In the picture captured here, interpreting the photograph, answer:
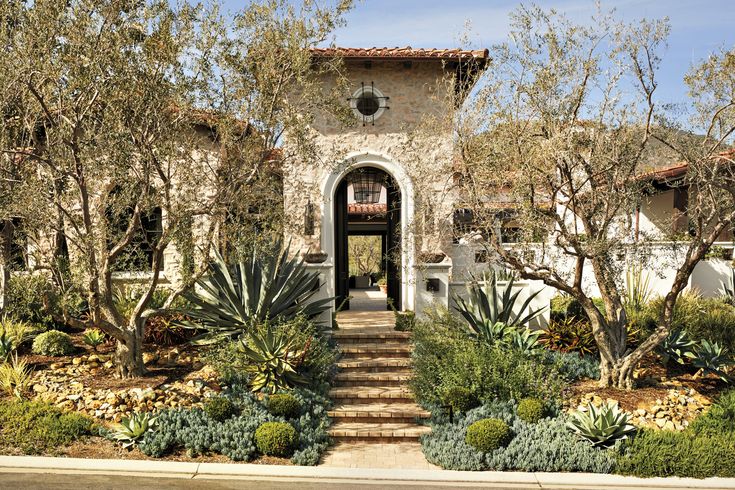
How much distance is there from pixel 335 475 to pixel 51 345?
269 inches

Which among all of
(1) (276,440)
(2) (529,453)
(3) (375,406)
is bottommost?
(2) (529,453)

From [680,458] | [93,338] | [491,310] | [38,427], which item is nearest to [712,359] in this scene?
[680,458]

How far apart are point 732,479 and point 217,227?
9.59 metres

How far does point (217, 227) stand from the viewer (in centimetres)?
1187

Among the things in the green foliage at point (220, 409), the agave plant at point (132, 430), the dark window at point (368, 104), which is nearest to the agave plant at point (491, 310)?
the green foliage at point (220, 409)

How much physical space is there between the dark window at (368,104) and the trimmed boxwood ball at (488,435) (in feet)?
30.6

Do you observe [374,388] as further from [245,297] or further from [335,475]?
[245,297]

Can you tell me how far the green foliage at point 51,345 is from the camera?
1189 centimetres

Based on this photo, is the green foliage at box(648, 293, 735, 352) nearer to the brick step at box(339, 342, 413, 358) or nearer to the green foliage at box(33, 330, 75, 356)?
the brick step at box(339, 342, 413, 358)

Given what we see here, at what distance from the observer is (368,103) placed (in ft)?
52.7

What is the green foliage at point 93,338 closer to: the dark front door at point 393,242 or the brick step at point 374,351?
the brick step at point 374,351

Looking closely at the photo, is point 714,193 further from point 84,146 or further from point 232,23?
point 84,146

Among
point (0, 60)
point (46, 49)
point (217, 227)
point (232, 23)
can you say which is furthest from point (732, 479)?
point (0, 60)

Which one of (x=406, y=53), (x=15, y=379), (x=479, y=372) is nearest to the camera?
(x=479, y=372)
